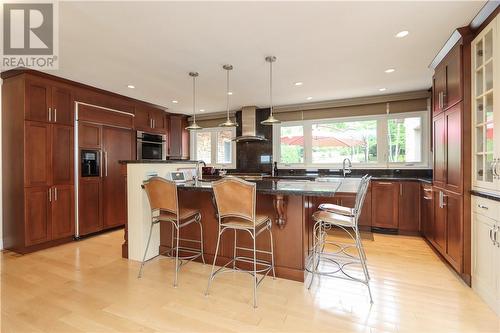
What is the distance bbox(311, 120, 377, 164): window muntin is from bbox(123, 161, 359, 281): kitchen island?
219 centimetres

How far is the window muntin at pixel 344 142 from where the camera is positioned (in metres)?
4.78

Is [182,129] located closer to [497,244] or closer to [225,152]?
[225,152]

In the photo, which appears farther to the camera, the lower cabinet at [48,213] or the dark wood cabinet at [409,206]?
the dark wood cabinet at [409,206]

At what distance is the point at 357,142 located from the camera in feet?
16.0

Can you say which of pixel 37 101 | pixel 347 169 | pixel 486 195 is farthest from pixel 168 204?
pixel 347 169

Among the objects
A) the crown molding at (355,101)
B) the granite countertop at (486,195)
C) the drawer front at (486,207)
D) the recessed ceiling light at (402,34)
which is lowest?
the drawer front at (486,207)

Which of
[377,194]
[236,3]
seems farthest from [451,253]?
[236,3]

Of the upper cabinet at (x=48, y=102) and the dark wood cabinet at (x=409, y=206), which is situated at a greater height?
the upper cabinet at (x=48, y=102)

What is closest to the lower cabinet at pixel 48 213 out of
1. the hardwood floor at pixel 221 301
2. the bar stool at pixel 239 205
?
the hardwood floor at pixel 221 301

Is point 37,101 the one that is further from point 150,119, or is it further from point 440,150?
point 440,150

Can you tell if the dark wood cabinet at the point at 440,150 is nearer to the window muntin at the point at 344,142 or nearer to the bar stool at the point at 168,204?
the window muntin at the point at 344,142

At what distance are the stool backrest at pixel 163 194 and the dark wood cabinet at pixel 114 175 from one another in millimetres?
1958

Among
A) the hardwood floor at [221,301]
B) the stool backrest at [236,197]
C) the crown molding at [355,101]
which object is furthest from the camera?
the crown molding at [355,101]

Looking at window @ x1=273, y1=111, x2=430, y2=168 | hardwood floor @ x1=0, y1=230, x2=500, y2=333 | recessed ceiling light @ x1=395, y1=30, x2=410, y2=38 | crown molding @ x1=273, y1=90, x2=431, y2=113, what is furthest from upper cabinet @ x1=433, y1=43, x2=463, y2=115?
hardwood floor @ x1=0, y1=230, x2=500, y2=333
